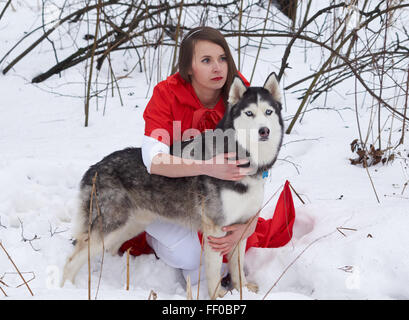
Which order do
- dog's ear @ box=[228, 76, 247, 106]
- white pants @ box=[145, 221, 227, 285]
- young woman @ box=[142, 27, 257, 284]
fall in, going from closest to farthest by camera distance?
dog's ear @ box=[228, 76, 247, 106] → young woman @ box=[142, 27, 257, 284] → white pants @ box=[145, 221, 227, 285]

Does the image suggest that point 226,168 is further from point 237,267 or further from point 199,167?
point 237,267

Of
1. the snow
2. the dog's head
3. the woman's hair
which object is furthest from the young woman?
the snow

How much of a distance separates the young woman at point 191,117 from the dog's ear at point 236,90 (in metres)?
0.24

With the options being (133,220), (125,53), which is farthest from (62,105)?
(133,220)

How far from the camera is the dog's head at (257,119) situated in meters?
1.74

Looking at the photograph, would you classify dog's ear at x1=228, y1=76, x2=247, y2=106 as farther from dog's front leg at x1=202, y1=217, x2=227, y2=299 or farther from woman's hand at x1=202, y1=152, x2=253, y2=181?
dog's front leg at x1=202, y1=217, x2=227, y2=299

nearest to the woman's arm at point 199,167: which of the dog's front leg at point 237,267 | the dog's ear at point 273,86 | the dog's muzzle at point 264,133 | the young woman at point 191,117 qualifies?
the young woman at point 191,117

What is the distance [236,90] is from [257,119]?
20cm

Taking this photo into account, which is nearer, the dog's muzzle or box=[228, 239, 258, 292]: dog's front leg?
the dog's muzzle

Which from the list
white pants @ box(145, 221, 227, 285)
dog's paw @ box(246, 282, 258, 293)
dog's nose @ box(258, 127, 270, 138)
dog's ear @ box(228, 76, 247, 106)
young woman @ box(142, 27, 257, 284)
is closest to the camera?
dog's nose @ box(258, 127, 270, 138)

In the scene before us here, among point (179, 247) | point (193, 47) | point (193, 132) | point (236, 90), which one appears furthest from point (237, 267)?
point (193, 47)

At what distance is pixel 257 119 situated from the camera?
1730 mm

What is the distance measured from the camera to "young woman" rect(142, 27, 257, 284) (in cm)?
191

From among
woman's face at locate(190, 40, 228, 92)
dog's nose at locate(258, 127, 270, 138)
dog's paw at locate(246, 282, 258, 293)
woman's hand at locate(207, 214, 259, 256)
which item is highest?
woman's face at locate(190, 40, 228, 92)
